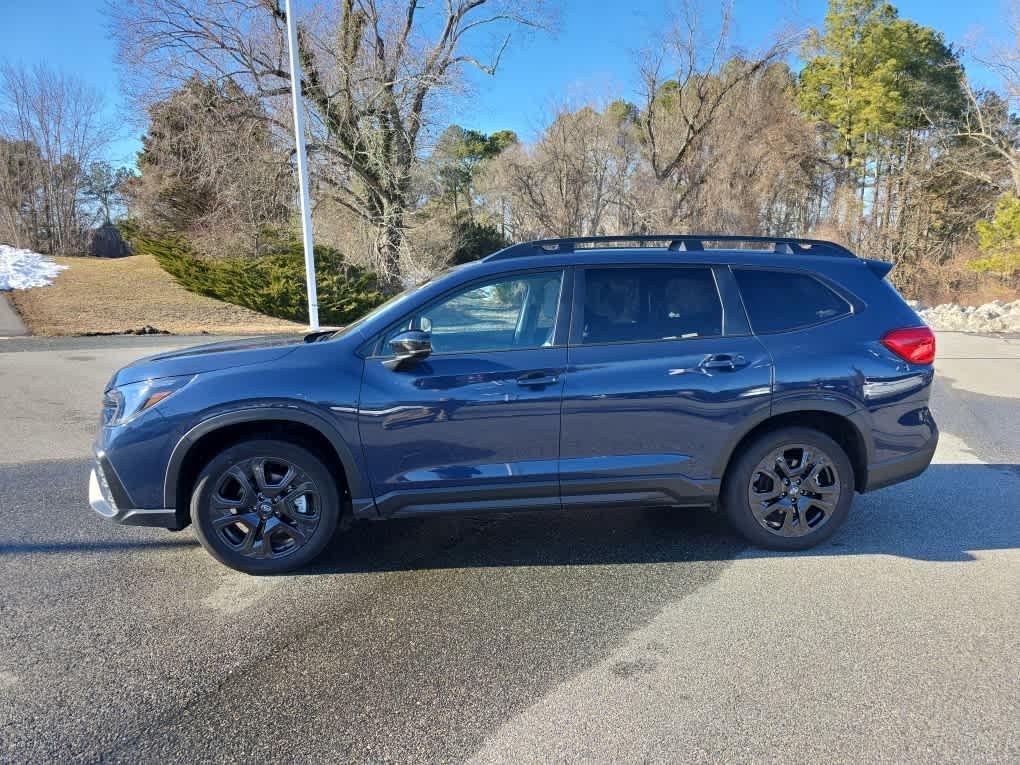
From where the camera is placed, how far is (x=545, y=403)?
354cm

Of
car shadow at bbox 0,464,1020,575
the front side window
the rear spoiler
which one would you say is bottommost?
car shadow at bbox 0,464,1020,575

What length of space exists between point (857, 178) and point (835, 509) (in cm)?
3873

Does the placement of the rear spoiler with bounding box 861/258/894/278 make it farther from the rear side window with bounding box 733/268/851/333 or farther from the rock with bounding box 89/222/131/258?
the rock with bounding box 89/222/131/258

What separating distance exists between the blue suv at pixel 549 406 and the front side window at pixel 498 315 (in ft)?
0.04

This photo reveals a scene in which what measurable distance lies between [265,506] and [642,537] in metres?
2.35

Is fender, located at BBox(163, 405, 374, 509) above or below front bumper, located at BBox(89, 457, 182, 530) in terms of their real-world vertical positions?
above

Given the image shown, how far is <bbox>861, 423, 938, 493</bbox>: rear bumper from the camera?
3895 mm

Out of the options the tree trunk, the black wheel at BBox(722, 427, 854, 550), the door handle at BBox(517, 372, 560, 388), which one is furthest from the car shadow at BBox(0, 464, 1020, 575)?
the tree trunk

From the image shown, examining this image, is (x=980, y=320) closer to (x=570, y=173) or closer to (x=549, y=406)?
(x=549, y=406)

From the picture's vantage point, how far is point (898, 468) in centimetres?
392

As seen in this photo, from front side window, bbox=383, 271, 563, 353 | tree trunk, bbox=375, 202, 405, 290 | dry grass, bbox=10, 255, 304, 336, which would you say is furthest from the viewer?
tree trunk, bbox=375, 202, 405, 290

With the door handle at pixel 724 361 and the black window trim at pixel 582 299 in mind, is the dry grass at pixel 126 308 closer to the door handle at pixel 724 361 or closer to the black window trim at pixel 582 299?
the black window trim at pixel 582 299

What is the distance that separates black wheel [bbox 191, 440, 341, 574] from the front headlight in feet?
1.43

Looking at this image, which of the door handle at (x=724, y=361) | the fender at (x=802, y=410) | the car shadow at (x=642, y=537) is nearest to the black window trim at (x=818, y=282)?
the door handle at (x=724, y=361)
